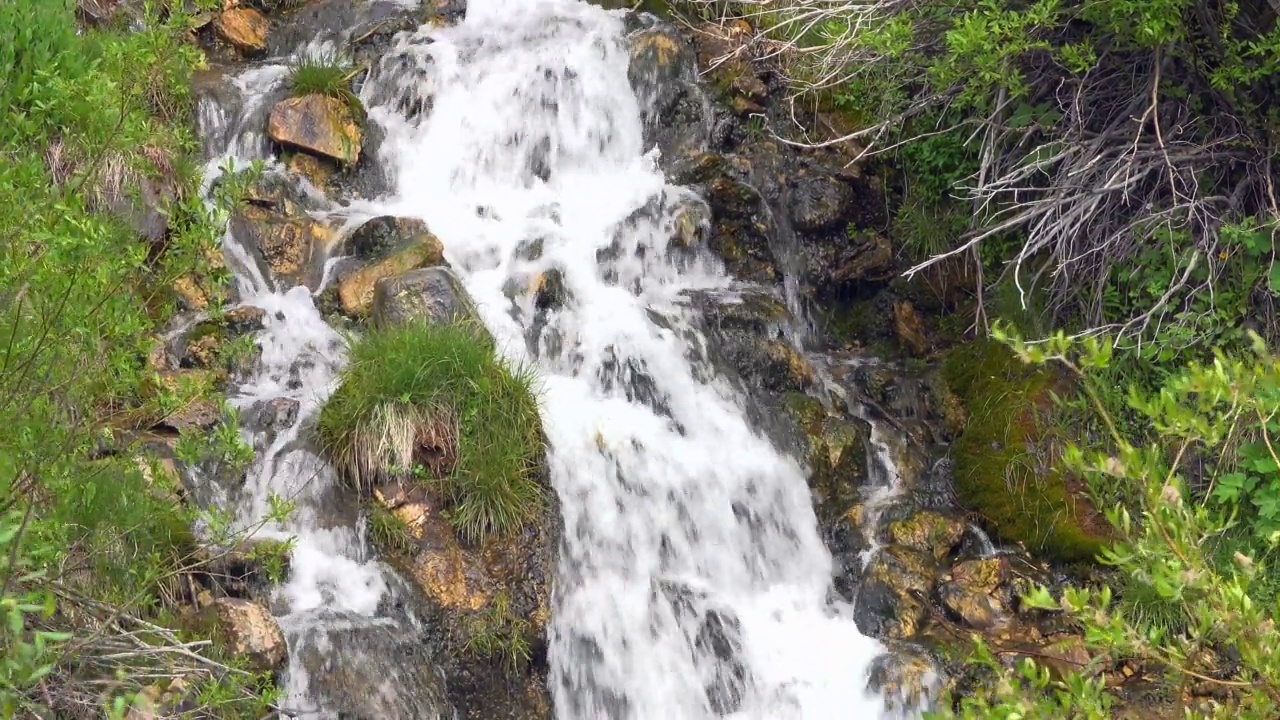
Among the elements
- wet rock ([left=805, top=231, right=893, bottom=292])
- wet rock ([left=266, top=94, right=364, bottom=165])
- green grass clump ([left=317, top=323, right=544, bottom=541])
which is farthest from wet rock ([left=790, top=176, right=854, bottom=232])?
wet rock ([left=266, top=94, right=364, bottom=165])

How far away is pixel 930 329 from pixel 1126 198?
2.05m

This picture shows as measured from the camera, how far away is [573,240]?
7.31m

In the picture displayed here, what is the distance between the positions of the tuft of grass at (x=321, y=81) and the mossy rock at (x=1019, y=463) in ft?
17.5

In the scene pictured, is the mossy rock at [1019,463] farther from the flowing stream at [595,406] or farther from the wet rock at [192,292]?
the wet rock at [192,292]

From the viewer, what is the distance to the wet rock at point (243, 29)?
880cm

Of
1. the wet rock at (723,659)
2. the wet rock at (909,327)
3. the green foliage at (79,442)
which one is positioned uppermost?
the green foliage at (79,442)

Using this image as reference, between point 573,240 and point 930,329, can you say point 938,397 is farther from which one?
point 573,240

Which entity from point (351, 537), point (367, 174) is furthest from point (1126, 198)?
point (367, 174)

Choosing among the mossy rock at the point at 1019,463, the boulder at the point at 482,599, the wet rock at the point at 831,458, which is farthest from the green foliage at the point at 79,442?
the mossy rock at the point at 1019,463

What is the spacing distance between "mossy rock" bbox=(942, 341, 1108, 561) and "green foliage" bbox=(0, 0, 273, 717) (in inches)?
169

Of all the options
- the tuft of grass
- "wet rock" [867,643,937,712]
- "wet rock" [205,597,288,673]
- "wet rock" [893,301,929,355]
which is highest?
the tuft of grass

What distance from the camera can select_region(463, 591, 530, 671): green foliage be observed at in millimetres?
4641

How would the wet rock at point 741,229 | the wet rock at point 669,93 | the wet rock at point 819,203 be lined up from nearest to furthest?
the wet rock at point 741,229
the wet rock at point 819,203
the wet rock at point 669,93

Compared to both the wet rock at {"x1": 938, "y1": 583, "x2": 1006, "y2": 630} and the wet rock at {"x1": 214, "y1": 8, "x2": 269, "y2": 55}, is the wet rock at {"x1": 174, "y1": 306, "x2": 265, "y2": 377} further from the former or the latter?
the wet rock at {"x1": 938, "y1": 583, "x2": 1006, "y2": 630}
